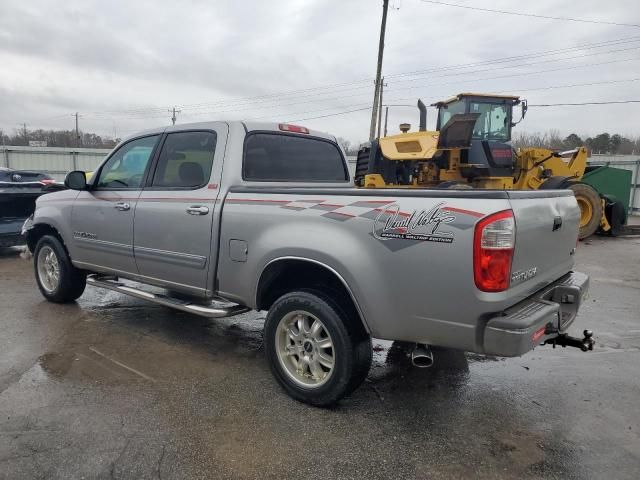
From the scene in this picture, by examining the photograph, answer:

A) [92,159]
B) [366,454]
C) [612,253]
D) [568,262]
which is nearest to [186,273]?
[366,454]

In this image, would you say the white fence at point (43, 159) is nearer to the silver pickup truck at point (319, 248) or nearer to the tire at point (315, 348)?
the silver pickup truck at point (319, 248)

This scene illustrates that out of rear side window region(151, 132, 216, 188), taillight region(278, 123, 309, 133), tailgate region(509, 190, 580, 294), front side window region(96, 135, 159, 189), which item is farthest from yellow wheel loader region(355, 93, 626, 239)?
tailgate region(509, 190, 580, 294)

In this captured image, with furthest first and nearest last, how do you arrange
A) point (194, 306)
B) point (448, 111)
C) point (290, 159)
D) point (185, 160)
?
1. point (448, 111)
2. point (290, 159)
3. point (185, 160)
4. point (194, 306)

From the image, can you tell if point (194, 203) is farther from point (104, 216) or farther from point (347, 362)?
point (347, 362)

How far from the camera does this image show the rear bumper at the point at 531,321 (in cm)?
259

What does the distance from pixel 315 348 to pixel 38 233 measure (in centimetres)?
449

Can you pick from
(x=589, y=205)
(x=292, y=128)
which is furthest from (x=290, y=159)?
(x=589, y=205)

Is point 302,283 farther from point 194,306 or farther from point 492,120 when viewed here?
point 492,120

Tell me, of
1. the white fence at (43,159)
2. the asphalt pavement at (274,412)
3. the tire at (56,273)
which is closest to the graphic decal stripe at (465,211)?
the asphalt pavement at (274,412)

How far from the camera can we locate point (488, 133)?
39.3 feet

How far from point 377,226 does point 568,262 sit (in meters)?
1.73

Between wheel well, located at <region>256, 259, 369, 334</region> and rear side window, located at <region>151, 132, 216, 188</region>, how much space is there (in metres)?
1.08

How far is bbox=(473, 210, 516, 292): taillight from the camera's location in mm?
2539

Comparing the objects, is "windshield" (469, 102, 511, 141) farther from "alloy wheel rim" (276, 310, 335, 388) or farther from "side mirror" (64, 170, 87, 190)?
"alloy wheel rim" (276, 310, 335, 388)
